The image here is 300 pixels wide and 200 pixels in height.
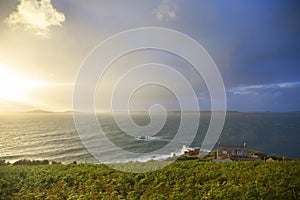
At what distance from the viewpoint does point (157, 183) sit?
5.60 metres

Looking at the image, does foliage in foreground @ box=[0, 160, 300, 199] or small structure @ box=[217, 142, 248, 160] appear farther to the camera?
small structure @ box=[217, 142, 248, 160]

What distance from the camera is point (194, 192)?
4.88 metres

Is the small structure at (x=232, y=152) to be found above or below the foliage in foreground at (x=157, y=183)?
below

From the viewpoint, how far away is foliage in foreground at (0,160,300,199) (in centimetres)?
460

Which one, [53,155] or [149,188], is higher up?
[149,188]

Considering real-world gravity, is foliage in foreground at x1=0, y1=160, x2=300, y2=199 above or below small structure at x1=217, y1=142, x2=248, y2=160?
above

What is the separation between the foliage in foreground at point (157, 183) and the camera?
15.1ft

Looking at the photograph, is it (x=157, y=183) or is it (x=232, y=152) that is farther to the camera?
(x=232, y=152)

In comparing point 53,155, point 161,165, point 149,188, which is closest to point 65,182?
point 149,188

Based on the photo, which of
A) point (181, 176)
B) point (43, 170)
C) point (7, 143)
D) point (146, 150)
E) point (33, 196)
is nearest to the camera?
point (33, 196)

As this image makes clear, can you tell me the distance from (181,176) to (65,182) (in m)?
3.01

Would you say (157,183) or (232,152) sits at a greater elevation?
(157,183)

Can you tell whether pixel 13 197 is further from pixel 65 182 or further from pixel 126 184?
pixel 126 184

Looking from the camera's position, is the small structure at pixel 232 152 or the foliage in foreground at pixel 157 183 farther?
the small structure at pixel 232 152
